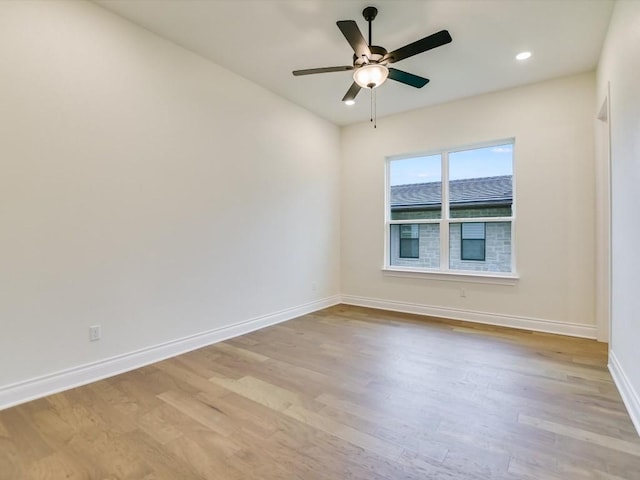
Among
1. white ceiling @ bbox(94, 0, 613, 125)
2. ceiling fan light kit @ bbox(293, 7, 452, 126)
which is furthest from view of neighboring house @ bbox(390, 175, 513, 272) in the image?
ceiling fan light kit @ bbox(293, 7, 452, 126)

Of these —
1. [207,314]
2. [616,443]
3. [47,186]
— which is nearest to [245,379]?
[207,314]

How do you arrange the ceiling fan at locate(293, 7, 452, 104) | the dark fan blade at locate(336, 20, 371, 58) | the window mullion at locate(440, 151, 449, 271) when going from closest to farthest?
the dark fan blade at locate(336, 20, 371, 58) < the ceiling fan at locate(293, 7, 452, 104) < the window mullion at locate(440, 151, 449, 271)

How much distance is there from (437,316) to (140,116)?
4.12 m

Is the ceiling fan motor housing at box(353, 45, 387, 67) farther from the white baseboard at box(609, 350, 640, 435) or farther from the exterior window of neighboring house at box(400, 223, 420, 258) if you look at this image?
the white baseboard at box(609, 350, 640, 435)

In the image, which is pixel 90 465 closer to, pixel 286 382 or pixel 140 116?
pixel 286 382

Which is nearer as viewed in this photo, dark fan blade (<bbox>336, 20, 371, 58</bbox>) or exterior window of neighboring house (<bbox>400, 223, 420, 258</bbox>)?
dark fan blade (<bbox>336, 20, 371, 58</bbox>)

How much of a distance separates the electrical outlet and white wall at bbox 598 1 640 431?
360cm

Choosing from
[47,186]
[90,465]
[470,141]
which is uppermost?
[470,141]

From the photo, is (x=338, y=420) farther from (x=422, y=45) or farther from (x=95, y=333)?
(x=422, y=45)

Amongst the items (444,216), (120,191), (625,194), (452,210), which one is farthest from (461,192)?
(120,191)

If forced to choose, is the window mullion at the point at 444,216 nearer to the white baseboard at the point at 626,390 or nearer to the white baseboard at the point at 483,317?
the white baseboard at the point at 483,317

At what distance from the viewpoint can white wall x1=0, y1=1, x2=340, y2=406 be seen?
7.26 feet

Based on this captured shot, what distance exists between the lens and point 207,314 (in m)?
3.36

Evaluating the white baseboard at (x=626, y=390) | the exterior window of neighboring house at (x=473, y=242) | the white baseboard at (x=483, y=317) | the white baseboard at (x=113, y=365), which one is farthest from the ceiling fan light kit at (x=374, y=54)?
the white baseboard at (x=483, y=317)
